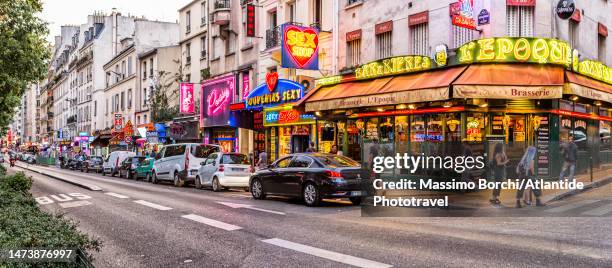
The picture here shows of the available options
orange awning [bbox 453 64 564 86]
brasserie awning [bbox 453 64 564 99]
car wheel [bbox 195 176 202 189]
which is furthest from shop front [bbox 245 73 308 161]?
brasserie awning [bbox 453 64 564 99]

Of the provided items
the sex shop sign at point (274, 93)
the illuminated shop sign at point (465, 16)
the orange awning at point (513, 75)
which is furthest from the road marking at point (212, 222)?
the sex shop sign at point (274, 93)

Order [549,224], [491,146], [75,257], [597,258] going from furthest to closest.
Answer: [549,224]
[491,146]
[597,258]
[75,257]

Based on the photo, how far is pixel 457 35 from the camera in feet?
63.5

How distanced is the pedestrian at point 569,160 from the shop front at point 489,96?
6.81ft

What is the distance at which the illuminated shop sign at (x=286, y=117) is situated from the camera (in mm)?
→ 26391

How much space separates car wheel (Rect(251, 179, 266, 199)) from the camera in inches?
685

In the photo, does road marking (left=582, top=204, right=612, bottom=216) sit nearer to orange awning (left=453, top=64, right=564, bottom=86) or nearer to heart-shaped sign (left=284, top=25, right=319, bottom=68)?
orange awning (left=453, top=64, right=564, bottom=86)

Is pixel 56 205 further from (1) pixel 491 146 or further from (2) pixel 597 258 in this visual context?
(2) pixel 597 258

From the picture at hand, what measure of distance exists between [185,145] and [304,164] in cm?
1095

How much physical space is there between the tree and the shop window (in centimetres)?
1450

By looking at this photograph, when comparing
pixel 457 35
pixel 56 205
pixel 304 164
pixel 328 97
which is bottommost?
pixel 56 205

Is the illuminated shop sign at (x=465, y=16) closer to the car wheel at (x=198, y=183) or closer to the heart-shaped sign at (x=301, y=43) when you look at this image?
the heart-shaped sign at (x=301, y=43)

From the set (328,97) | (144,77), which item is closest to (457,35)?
(328,97)

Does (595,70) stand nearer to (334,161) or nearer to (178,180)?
(334,161)
